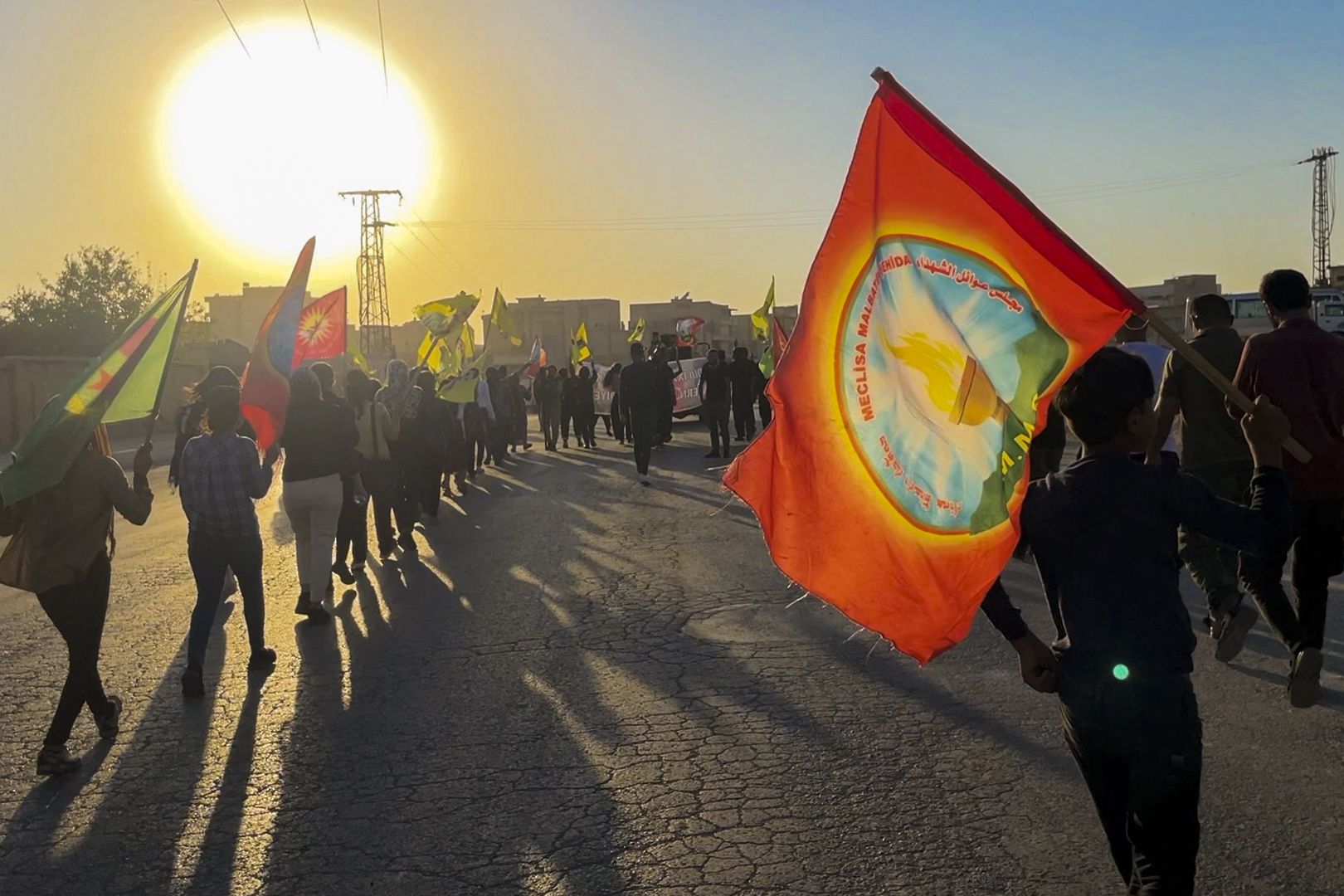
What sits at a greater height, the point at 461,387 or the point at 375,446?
the point at 461,387

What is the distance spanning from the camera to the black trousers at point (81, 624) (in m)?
6.08

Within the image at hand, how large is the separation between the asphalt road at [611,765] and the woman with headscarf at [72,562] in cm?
31

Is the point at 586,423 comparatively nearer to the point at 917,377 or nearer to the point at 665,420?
the point at 665,420

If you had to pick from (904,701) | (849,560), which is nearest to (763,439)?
(849,560)

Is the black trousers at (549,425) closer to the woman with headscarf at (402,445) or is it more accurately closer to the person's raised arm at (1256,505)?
the woman with headscarf at (402,445)

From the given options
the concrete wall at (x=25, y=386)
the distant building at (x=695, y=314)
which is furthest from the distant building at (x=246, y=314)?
the concrete wall at (x=25, y=386)

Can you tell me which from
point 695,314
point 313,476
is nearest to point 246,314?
point 695,314

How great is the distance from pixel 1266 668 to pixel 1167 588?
4.06 metres

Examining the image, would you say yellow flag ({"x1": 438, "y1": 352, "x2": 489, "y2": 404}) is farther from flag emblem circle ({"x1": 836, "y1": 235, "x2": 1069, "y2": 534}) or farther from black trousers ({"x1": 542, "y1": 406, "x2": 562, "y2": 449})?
flag emblem circle ({"x1": 836, "y1": 235, "x2": 1069, "y2": 534})

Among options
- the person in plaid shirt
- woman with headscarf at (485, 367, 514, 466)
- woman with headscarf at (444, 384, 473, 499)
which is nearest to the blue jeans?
the person in plaid shirt

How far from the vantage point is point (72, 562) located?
20.0ft

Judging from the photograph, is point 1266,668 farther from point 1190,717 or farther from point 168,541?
point 168,541

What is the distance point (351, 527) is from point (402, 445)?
2.02 meters

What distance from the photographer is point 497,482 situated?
20.4 meters
